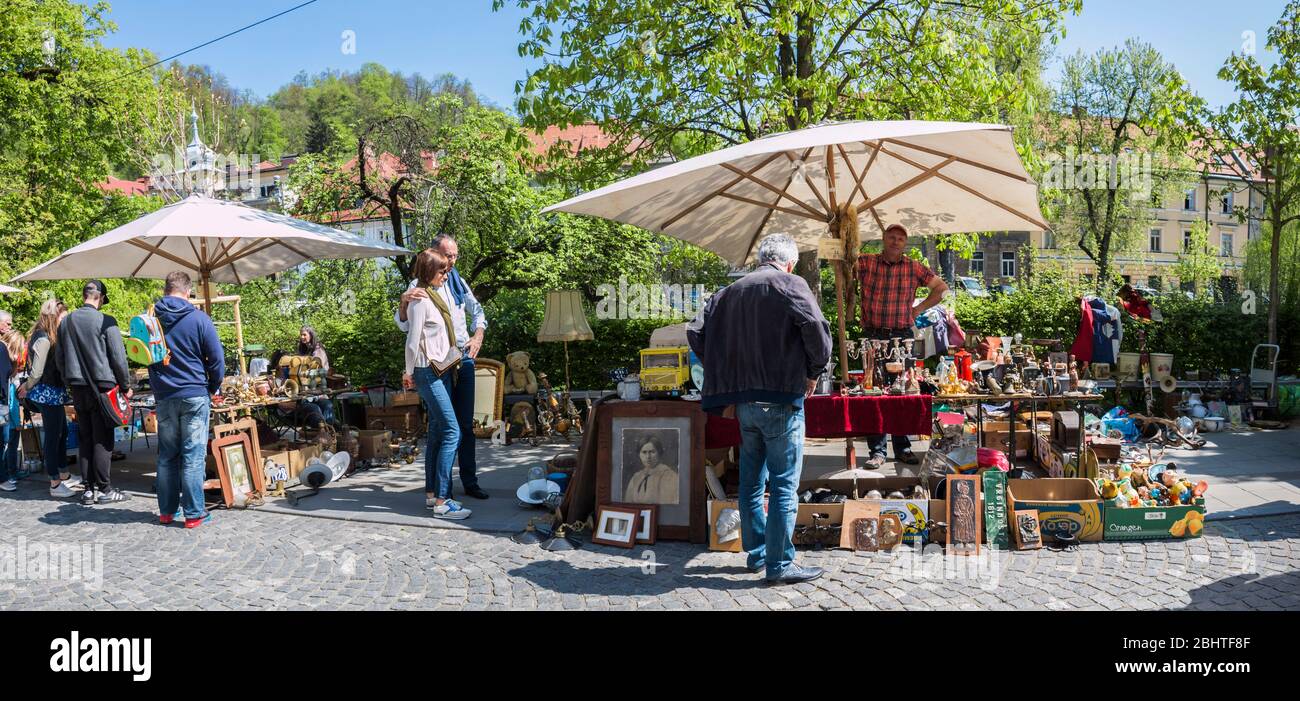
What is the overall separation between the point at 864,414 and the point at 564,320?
16.1 feet

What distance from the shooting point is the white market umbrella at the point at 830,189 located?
5285 millimetres

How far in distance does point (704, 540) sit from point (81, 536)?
14.0 ft

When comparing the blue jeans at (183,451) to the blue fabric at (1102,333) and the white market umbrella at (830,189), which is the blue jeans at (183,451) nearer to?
the white market umbrella at (830,189)

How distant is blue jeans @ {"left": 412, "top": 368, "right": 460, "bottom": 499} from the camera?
570 centimetres

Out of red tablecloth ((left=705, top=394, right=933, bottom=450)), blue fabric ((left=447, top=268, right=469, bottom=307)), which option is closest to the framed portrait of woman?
red tablecloth ((left=705, top=394, right=933, bottom=450))

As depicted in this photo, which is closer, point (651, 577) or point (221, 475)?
point (651, 577)

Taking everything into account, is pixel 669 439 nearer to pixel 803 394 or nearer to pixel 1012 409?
pixel 803 394

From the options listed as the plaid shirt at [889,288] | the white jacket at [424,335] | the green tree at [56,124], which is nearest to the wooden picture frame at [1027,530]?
the plaid shirt at [889,288]

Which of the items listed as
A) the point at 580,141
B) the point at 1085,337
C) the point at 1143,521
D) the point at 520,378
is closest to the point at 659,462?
the point at 1143,521

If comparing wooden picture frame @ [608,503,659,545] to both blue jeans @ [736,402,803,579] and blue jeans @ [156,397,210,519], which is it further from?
blue jeans @ [156,397,210,519]

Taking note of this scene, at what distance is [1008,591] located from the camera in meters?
4.02

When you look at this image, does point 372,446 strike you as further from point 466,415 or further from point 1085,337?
point 1085,337

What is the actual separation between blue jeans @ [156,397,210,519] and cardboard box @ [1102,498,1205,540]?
5.83 metres
